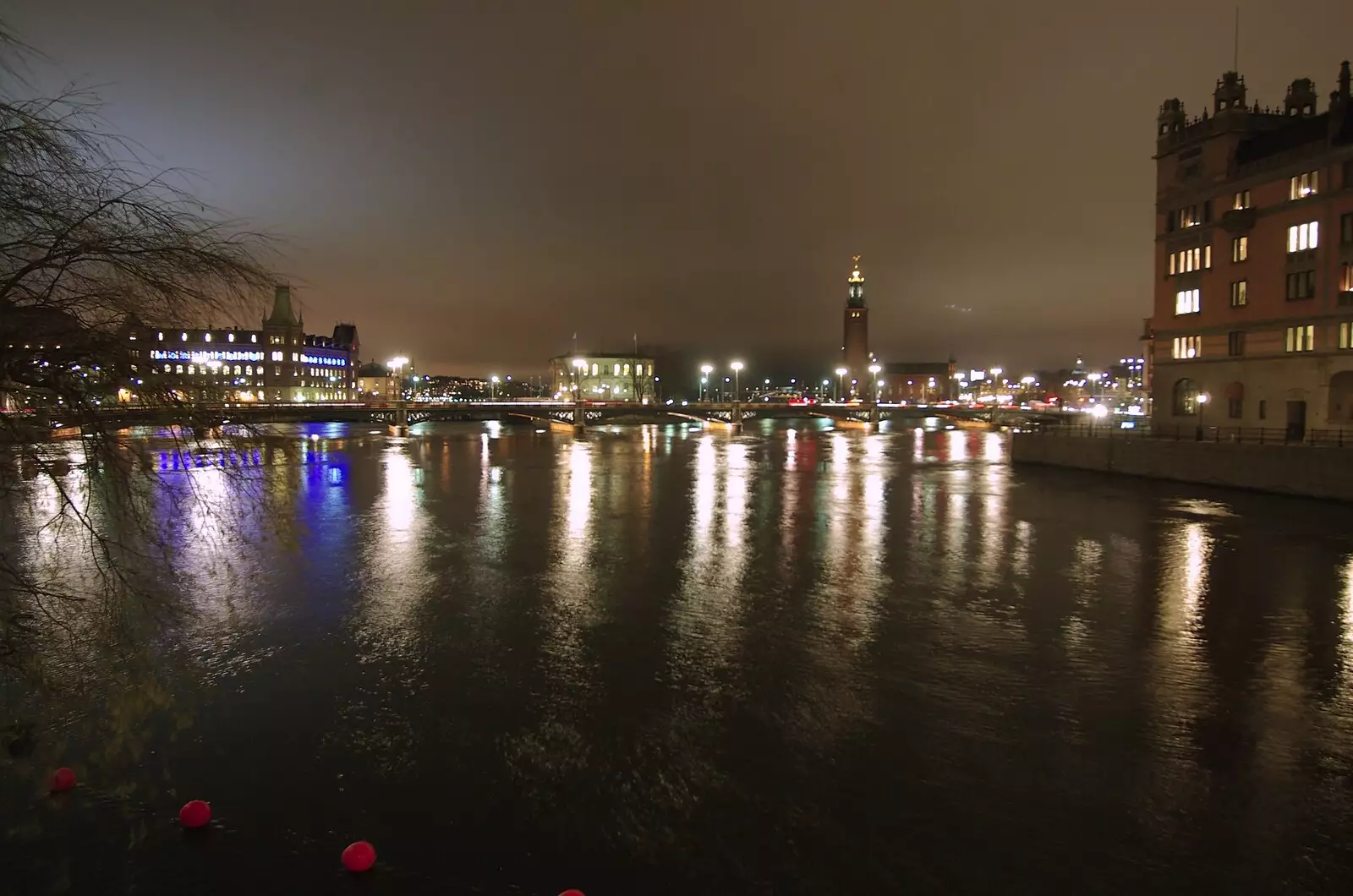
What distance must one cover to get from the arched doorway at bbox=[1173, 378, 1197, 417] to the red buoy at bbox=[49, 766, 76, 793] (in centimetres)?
5914

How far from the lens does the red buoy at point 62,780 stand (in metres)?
8.56

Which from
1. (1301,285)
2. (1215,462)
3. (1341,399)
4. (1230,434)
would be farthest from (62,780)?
(1301,285)

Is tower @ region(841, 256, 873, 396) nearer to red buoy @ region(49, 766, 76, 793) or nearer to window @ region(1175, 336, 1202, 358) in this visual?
window @ region(1175, 336, 1202, 358)

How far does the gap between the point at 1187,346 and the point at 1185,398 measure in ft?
Result: 11.3

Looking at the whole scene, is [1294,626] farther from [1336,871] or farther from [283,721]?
[283,721]

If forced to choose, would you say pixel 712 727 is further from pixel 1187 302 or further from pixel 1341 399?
pixel 1187 302

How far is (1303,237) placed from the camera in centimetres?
4397

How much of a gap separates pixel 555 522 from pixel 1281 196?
4539 cm

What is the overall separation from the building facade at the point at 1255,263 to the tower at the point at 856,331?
125 m

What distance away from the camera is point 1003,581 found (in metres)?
19.2

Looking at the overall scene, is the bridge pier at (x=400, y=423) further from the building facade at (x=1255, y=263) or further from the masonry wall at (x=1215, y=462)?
the building facade at (x=1255, y=263)

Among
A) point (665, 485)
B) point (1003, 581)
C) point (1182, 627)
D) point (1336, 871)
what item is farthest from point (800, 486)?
point (1336, 871)

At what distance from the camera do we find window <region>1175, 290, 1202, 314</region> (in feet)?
170

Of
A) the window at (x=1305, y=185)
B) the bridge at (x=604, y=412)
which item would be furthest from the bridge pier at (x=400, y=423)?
the window at (x=1305, y=185)
